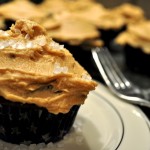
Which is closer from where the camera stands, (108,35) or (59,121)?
(59,121)

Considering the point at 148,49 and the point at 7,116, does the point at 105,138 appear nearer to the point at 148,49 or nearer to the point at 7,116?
the point at 7,116

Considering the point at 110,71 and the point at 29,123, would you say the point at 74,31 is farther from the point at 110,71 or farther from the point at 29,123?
the point at 29,123

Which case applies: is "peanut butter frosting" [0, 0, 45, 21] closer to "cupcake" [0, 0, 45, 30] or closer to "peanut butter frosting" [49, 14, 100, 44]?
"cupcake" [0, 0, 45, 30]

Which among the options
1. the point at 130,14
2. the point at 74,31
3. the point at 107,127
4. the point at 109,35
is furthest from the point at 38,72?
the point at 130,14

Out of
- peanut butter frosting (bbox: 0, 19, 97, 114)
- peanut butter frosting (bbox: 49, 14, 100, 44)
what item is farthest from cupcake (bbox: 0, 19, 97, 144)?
peanut butter frosting (bbox: 49, 14, 100, 44)

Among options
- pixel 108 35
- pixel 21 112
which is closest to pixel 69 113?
pixel 21 112

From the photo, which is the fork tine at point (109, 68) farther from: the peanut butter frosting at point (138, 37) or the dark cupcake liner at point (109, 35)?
the dark cupcake liner at point (109, 35)
